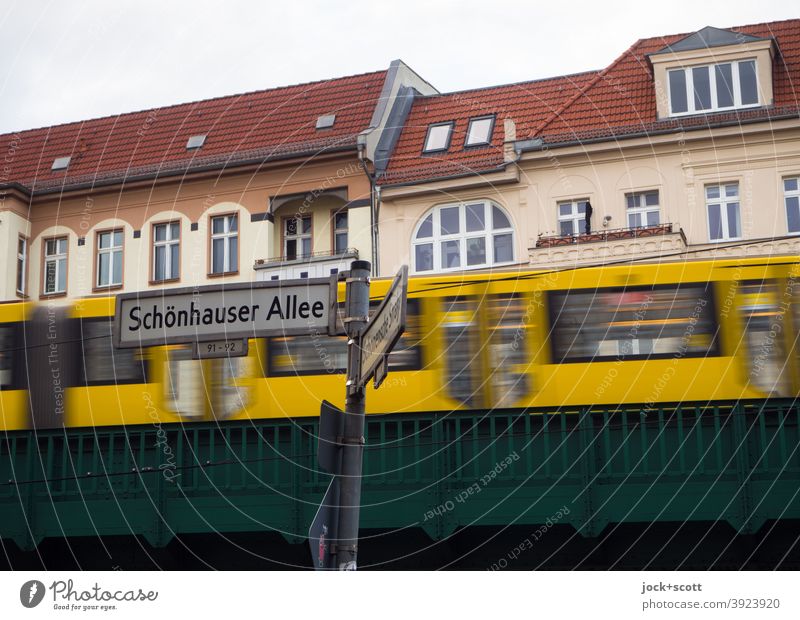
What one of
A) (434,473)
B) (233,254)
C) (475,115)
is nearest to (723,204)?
(475,115)

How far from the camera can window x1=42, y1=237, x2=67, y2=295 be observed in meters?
15.3

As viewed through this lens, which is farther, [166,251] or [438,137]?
[438,137]

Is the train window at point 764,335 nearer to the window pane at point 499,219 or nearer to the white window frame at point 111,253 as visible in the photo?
the window pane at point 499,219

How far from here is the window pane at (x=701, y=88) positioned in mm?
17109

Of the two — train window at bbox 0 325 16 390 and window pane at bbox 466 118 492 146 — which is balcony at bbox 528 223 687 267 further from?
train window at bbox 0 325 16 390

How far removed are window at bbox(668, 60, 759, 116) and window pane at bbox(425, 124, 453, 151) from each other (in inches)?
154

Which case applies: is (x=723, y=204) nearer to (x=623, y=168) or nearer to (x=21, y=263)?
(x=623, y=168)

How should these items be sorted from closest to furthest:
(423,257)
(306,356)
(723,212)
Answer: (306,356), (723,212), (423,257)

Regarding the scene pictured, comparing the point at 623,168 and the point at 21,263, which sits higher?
the point at 623,168

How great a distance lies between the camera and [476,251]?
17.5m

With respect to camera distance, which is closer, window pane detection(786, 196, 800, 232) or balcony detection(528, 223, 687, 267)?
window pane detection(786, 196, 800, 232)

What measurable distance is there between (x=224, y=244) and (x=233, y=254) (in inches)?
8.7

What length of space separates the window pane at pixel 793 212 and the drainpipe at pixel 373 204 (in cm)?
583

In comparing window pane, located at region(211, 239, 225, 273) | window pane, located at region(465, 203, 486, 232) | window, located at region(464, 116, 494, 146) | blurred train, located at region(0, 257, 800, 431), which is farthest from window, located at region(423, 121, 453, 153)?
blurred train, located at region(0, 257, 800, 431)
